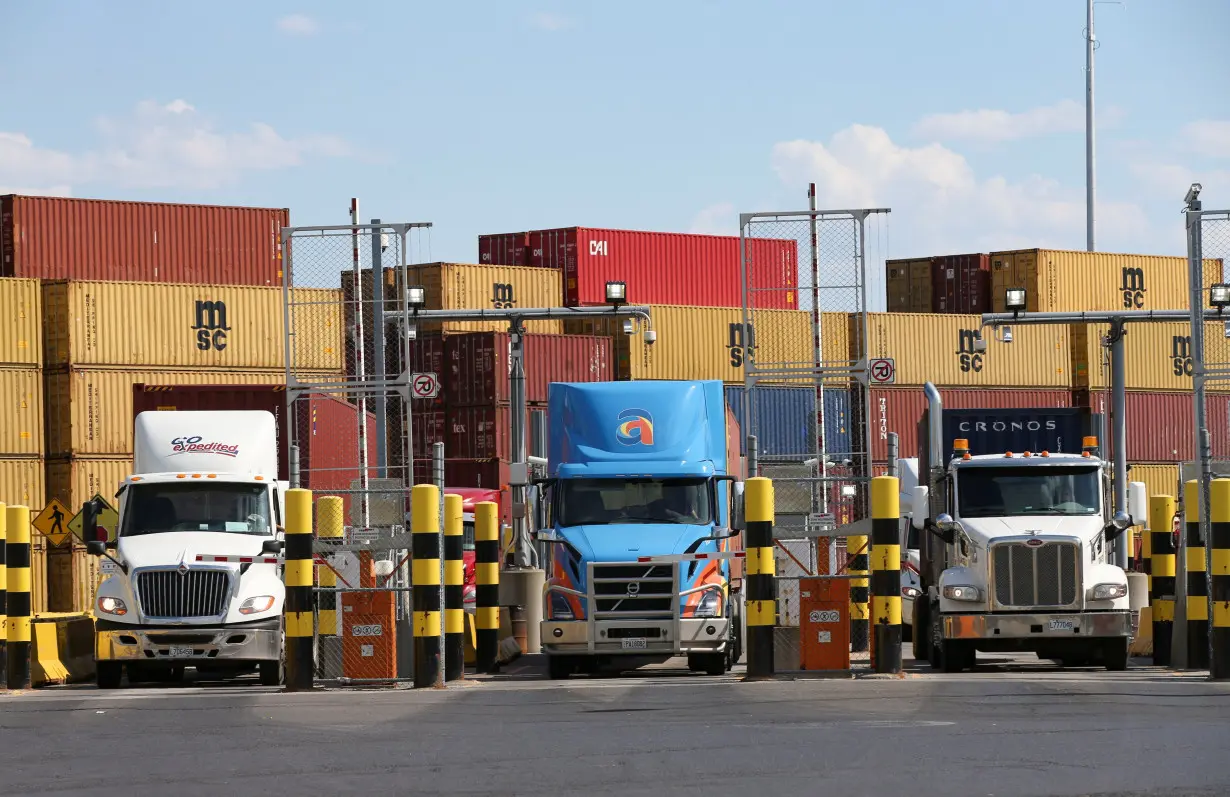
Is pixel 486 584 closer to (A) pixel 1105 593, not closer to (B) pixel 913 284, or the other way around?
(A) pixel 1105 593

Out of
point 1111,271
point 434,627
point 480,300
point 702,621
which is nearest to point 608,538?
point 702,621

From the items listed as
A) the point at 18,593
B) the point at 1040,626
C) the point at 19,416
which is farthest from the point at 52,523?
the point at 1040,626

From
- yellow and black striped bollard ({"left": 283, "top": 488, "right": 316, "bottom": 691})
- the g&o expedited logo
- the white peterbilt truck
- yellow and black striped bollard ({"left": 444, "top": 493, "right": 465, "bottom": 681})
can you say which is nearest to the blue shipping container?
the white peterbilt truck

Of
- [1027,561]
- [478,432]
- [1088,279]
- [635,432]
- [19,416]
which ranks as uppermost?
[1088,279]

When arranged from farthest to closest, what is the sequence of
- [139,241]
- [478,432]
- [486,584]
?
1. [478,432]
2. [139,241]
3. [486,584]

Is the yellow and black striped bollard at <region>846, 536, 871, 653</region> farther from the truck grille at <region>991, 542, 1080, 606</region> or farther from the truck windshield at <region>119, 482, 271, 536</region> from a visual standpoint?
the truck windshield at <region>119, 482, 271, 536</region>

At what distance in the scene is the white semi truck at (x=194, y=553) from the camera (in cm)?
2233

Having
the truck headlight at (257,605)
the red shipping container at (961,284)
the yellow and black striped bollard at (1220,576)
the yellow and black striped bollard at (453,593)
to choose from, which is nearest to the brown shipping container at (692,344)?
the red shipping container at (961,284)

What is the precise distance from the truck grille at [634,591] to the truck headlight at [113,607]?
495 centimetres

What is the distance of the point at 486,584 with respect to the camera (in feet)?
81.7

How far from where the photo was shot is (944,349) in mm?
54281

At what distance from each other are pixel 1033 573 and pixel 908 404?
29.8 m

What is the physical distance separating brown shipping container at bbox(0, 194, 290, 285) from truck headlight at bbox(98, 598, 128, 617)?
67.0 ft

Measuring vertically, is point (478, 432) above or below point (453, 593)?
above
